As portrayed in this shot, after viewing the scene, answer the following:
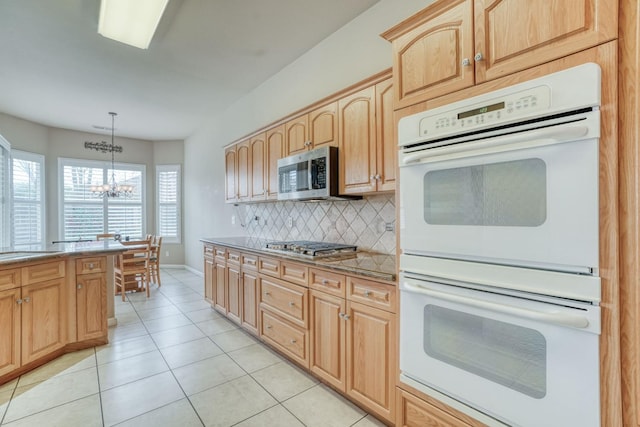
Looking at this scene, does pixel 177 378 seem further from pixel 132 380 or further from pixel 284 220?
pixel 284 220

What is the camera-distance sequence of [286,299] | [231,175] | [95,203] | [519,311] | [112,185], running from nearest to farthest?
[519,311]
[286,299]
[231,175]
[112,185]
[95,203]

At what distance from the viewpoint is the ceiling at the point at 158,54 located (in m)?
2.47

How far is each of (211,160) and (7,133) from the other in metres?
3.14

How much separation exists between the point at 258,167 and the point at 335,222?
122 centimetres

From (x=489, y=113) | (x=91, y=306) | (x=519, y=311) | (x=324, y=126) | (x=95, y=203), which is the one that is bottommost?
(x=91, y=306)

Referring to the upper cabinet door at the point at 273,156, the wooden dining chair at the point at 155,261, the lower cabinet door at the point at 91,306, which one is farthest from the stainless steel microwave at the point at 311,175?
the wooden dining chair at the point at 155,261

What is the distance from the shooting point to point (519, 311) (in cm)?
105

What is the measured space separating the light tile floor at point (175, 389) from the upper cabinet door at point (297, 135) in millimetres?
1889

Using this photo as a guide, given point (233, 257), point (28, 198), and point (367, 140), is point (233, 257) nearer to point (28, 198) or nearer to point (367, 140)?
point (367, 140)

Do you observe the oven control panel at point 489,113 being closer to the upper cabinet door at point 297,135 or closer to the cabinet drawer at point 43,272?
the upper cabinet door at point 297,135

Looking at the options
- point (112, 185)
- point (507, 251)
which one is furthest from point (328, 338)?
point (112, 185)

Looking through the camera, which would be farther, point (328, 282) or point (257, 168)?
point (257, 168)

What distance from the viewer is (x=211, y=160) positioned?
18.3 ft

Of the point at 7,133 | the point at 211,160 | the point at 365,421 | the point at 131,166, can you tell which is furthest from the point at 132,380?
the point at 131,166
